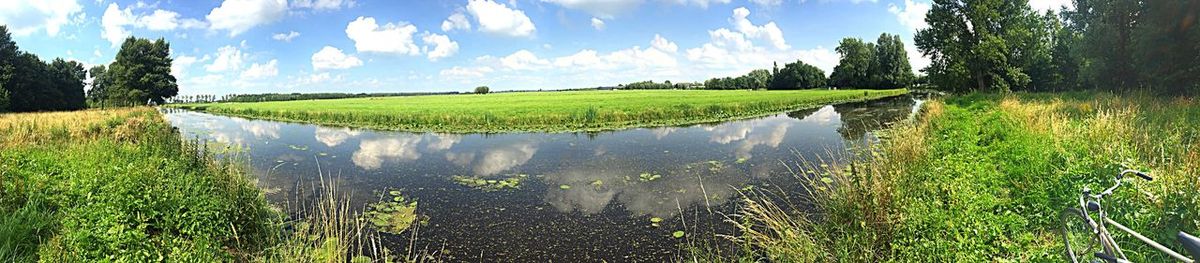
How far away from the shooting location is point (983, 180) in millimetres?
6527

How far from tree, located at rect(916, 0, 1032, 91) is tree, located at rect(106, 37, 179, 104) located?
7385cm

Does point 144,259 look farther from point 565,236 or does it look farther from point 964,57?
point 964,57

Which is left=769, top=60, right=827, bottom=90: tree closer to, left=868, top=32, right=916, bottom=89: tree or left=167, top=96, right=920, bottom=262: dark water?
left=868, top=32, right=916, bottom=89: tree

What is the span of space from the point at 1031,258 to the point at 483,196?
7924mm

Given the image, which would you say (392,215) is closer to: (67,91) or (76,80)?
(67,91)

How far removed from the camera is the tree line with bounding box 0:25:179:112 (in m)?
35.2

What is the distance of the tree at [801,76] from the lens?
323 ft

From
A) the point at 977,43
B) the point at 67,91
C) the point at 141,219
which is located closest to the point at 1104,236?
the point at 141,219

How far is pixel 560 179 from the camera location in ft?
38.1

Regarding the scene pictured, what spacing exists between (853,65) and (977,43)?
193 ft

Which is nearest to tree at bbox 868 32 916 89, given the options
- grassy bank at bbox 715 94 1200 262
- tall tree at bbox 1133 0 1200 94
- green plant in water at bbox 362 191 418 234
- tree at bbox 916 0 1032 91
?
tree at bbox 916 0 1032 91

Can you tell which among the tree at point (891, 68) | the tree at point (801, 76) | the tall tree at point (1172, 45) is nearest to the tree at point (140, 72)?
the tall tree at point (1172, 45)

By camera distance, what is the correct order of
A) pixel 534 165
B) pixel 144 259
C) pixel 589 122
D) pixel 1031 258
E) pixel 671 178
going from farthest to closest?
1. pixel 589 122
2. pixel 534 165
3. pixel 671 178
4. pixel 144 259
5. pixel 1031 258

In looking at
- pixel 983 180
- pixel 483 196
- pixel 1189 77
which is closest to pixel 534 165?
pixel 483 196
